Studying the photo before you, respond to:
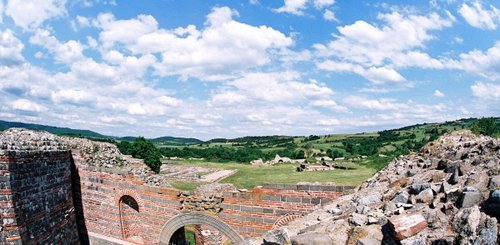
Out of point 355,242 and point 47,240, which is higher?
point 355,242

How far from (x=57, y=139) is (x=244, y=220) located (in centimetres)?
668

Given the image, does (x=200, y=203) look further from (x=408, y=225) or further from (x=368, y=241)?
(x=408, y=225)

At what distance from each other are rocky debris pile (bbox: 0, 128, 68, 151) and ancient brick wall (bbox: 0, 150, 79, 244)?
0.50 ft

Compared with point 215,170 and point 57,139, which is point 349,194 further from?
point 215,170

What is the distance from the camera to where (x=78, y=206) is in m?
13.0

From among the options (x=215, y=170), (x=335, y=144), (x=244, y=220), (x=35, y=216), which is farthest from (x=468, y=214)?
(x=335, y=144)

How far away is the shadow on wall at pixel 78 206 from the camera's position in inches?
504

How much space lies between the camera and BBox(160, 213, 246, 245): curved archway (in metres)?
9.93

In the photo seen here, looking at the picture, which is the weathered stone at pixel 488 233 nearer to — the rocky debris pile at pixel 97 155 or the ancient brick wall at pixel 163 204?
the ancient brick wall at pixel 163 204

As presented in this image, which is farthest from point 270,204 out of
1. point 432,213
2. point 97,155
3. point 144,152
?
point 144,152

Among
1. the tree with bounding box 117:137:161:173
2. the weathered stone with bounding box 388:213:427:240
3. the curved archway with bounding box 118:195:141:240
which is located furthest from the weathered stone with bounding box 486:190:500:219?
the tree with bounding box 117:137:161:173

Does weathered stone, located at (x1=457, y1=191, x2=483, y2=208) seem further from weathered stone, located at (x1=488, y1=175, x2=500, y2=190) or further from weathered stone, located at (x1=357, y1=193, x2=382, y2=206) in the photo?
weathered stone, located at (x1=357, y1=193, x2=382, y2=206)

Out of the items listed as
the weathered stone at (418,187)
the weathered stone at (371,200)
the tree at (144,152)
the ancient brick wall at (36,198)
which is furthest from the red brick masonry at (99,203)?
the tree at (144,152)

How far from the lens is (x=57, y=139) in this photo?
11734mm
